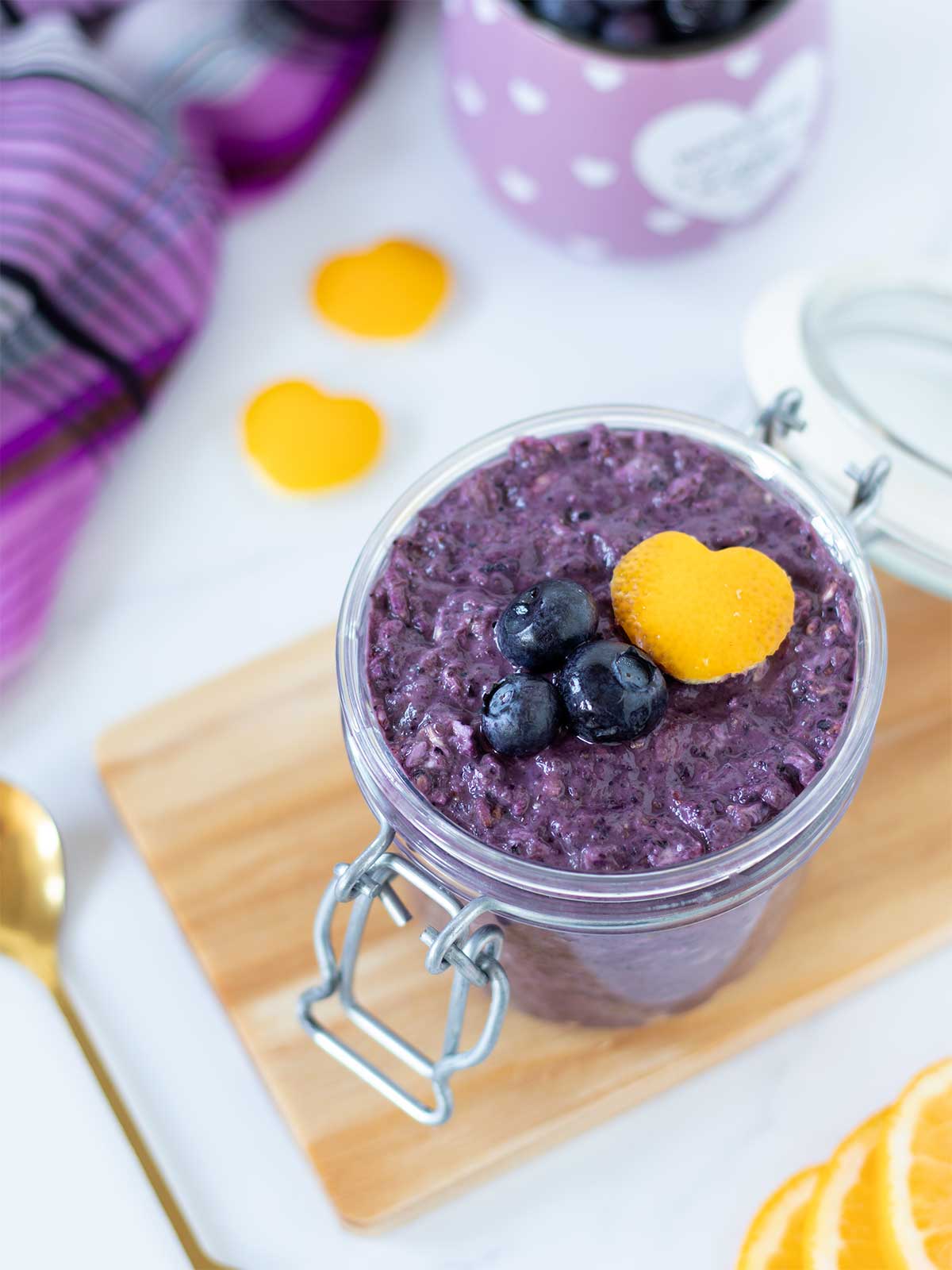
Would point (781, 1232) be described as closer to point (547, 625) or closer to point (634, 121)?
point (547, 625)

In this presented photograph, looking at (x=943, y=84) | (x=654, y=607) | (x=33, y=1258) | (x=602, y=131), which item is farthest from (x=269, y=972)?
(x=943, y=84)

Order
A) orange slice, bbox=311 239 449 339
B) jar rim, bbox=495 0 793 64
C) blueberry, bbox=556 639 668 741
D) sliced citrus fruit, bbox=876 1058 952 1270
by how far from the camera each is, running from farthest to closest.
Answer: orange slice, bbox=311 239 449 339 → jar rim, bbox=495 0 793 64 → sliced citrus fruit, bbox=876 1058 952 1270 → blueberry, bbox=556 639 668 741

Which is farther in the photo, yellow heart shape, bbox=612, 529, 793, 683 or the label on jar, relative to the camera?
the label on jar

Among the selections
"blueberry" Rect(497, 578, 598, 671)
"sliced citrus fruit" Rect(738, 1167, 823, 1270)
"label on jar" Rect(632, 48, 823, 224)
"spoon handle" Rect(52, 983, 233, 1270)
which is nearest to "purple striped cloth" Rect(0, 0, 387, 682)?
"spoon handle" Rect(52, 983, 233, 1270)

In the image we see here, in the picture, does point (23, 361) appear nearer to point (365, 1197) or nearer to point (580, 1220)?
point (365, 1197)

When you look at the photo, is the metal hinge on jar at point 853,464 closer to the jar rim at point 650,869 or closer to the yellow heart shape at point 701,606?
the jar rim at point 650,869

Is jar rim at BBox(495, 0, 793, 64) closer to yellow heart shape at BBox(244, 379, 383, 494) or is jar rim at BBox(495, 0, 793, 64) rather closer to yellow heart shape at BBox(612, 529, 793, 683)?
yellow heart shape at BBox(244, 379, 383, 494)

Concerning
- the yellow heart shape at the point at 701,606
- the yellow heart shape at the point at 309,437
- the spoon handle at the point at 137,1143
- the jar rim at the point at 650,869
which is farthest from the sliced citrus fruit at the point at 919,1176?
the yellow heart shape at the point at 309,437
